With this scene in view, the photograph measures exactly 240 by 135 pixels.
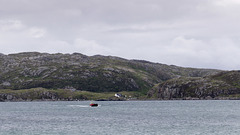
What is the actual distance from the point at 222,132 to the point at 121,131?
25.4 m

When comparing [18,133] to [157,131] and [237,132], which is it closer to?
[157,131]

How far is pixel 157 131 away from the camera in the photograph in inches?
3103

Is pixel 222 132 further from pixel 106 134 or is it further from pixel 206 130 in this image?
pixel 106 134

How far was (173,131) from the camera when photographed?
78.2 metres

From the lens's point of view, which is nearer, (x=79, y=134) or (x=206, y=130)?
(x=79, y=134)

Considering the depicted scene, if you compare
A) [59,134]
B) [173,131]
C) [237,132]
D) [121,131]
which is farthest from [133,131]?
[237,132]

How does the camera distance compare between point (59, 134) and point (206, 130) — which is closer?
point (59, 134)

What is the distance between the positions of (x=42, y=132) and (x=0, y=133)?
33.6ft

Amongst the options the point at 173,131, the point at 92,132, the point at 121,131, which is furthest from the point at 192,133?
the point at 92,132

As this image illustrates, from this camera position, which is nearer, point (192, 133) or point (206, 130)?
point (192, 133)

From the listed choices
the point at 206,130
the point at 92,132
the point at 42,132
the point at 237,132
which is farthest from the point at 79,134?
the point at 237,132

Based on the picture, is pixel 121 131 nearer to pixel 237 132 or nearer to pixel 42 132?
pixel 42 132

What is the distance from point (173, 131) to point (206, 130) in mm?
9118

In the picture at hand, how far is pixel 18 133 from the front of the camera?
77312mm
